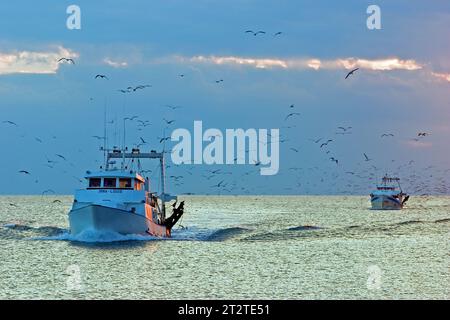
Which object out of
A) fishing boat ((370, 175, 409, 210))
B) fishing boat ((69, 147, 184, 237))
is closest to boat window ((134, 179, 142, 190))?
fishing boat ((69, 147, 184, 237))

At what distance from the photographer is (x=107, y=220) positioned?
61.6 m

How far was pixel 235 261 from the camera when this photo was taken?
5612cm

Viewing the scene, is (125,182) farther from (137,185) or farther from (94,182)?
(94,182)

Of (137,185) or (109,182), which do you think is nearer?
(109,182)

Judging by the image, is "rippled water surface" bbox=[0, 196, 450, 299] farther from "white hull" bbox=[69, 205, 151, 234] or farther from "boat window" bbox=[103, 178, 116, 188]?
"boat window" bbox=[103, 178, 116, 188]

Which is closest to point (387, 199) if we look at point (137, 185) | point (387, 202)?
point (387, 202)

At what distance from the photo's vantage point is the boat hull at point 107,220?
199 ft

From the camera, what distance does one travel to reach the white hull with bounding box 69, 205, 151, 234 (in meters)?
60.7
